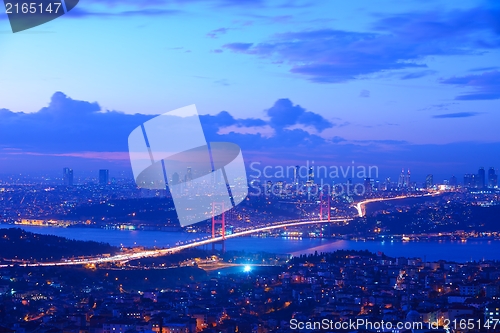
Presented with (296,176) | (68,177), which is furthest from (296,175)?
(68,177)

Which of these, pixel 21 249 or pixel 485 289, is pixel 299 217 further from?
pixel 485 289

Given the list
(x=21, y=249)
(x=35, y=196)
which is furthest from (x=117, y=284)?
(x=35, y=196)

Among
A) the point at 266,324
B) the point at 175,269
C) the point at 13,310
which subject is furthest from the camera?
the point at 175,269

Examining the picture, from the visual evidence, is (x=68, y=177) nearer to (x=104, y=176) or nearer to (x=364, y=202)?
(x=104, y=176)

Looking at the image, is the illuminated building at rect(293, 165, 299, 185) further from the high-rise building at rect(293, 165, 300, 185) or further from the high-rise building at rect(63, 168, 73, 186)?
the high-rise building at rect(63, 168, 73, 186)

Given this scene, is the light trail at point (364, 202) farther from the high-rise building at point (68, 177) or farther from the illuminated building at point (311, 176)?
the high-rise building at point (68, 177)

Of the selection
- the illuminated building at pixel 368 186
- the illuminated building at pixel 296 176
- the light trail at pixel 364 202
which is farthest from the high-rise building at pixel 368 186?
the illuminated building at pixel 296 176

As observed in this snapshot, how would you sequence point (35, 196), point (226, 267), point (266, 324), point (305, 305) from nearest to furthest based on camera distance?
point (266, 324) < point (305, 305) < point (226, 267) < point (35, 196)

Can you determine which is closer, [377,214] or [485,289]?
[485,289]
